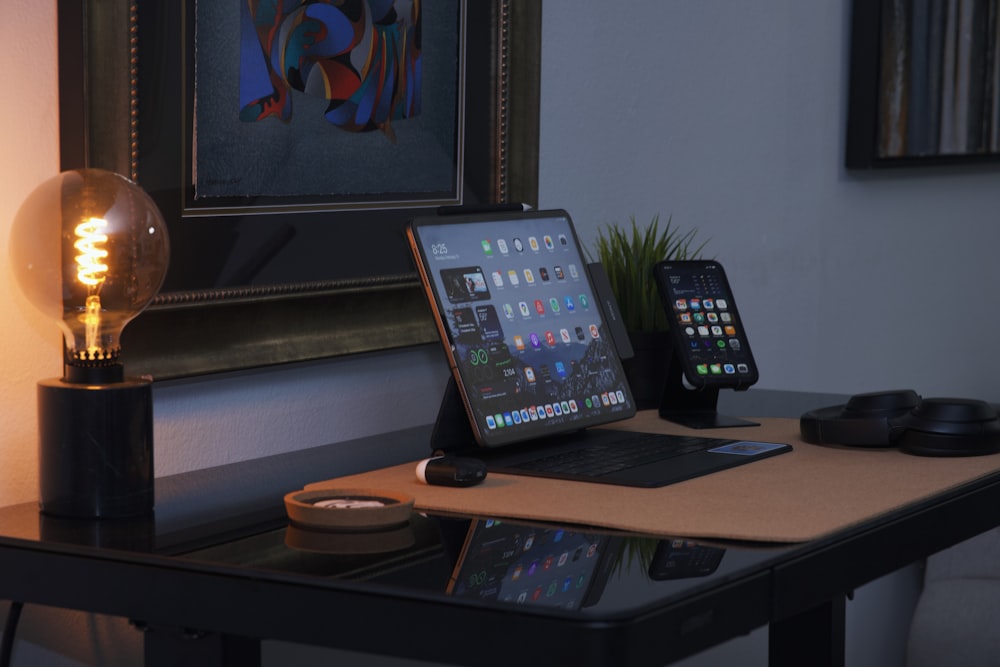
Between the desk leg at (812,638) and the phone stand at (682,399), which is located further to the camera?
the phone stand at (682,399)

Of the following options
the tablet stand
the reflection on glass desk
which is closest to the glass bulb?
the reflection on glass desk

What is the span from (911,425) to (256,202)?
747 mm

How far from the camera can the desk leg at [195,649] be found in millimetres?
1047

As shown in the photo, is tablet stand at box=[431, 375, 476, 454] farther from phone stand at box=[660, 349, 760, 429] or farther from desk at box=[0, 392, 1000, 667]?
phone stand at box=[660, 349, 760, 429]

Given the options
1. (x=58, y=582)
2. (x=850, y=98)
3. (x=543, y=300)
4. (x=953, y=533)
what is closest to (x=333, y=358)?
(x=543, y=300)

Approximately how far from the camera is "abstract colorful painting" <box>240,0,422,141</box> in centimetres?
152

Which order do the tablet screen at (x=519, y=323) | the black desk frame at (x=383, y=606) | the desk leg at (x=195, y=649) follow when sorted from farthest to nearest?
the tablet screen at (x=519, y=323) → the desk leg at (x=195, y=649) → the black desk frame at (x=383, y=606)

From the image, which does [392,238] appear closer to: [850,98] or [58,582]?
[58,582]

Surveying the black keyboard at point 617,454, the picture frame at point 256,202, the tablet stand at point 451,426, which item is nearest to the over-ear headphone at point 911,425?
the black keyboard at point 617,454

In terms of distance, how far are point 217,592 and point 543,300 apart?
2.17 ft

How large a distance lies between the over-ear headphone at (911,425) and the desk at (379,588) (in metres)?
0.18

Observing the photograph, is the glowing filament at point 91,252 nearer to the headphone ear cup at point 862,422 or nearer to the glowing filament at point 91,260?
the glowing filament at point 91,260

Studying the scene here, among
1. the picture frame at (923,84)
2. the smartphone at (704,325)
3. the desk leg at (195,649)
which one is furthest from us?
the picture frame at (923,84)

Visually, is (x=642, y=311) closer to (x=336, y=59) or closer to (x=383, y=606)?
(x=336, y=59)
